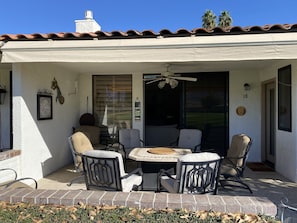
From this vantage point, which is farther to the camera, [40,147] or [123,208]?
[40,147]

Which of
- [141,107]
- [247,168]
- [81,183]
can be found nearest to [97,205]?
[81,183]

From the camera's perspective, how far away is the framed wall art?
6578mm

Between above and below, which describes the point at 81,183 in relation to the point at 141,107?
below

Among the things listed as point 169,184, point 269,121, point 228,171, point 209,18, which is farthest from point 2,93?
point 209,18

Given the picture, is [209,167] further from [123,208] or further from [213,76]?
[213,76]

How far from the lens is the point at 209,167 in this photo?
3.94 metres

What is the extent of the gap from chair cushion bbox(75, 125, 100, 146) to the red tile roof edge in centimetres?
387

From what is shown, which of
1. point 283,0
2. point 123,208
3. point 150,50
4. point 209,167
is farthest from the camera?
point 283,0

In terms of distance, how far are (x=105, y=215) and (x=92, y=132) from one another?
6.02m

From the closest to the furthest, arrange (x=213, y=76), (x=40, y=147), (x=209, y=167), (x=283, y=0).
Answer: (x=209, y=167) < (x=40, y=147) < (x=213, y=76) < (x=283, y=0)

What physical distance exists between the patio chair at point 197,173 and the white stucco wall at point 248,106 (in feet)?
16.8

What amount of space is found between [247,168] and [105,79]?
17.7ft

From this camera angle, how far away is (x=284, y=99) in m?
6.69

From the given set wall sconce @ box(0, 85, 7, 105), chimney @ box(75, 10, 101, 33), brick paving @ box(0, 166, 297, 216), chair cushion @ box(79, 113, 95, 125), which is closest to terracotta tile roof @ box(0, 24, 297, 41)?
brick paving @ box(0, 166, 297, 216)
